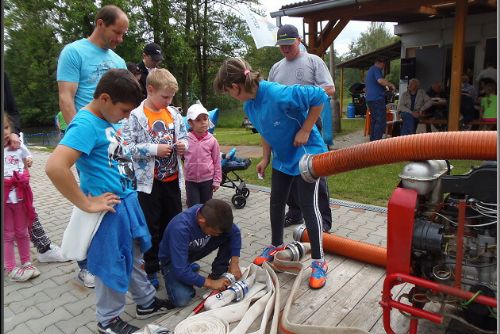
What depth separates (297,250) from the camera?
305 centimetres

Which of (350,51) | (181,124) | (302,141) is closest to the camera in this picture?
(302,141)

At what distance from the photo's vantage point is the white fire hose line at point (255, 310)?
2.17 metres

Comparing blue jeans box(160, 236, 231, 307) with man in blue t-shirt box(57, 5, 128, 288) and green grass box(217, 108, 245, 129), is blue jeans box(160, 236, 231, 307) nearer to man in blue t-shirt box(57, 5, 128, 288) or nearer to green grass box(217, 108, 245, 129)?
man in blue t-shirt box(57, 5, 128, 288)

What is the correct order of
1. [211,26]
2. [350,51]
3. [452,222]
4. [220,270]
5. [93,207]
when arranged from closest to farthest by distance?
[452,222]
[93,207]
[220,270]
[211,26]
[350,51]

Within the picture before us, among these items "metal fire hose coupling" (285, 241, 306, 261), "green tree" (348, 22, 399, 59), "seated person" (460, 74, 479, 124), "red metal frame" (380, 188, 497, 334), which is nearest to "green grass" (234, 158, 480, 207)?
"metal fire hose coupling" (285, 241, 306, 261)

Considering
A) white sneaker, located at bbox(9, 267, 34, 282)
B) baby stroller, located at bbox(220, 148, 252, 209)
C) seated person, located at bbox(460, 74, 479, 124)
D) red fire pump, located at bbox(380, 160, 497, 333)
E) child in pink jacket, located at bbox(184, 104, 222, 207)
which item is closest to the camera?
red fire pump, located at bbox(380, 160, 497, 333)

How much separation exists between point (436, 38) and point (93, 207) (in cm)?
1238

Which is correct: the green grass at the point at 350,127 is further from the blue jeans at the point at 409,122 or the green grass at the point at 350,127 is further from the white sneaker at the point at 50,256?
the white sneaker at the point at 50,256

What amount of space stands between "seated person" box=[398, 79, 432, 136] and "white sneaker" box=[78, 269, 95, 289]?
8058 mm

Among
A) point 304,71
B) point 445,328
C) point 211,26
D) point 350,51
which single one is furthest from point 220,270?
point 350,51

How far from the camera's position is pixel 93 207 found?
211 centimetres

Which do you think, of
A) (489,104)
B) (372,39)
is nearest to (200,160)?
(489,104)

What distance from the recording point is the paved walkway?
8.95ft

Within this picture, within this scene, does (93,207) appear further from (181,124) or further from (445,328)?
(445,328)
